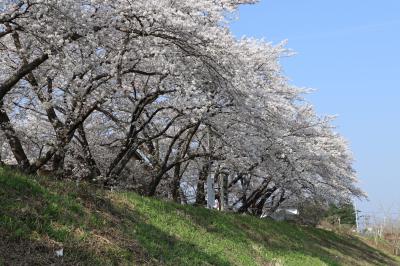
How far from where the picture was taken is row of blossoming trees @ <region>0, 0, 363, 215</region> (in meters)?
9.98

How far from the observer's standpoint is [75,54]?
11.5m

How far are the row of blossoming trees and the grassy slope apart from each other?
2.46 metres

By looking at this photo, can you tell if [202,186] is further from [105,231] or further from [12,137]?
[105,231]

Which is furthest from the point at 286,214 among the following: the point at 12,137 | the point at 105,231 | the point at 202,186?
the point at 105,231

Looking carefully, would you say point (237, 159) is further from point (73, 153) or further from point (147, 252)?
point (147, 252)

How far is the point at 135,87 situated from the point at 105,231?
837cm

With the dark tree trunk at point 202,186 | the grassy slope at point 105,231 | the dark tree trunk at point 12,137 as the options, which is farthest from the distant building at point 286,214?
the dark tree trunk at point 12,137

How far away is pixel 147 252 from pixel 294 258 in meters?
7.83

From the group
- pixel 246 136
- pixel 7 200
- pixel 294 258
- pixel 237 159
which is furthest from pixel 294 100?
pixel 7 200

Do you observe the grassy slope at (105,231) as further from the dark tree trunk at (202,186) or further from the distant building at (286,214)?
the distant building at (286,214)

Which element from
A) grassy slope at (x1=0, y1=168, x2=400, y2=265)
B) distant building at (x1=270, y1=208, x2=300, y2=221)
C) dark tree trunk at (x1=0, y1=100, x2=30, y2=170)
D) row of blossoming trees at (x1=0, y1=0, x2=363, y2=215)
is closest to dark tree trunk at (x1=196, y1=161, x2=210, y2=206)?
row of blossoming trees at (x1=0, y1=0, x2=363, y2=215)

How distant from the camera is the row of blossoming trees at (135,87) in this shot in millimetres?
9984

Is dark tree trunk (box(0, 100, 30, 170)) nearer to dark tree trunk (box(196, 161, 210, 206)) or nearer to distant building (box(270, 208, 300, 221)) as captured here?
dark tree trunk (box(196, 161, 210, 206))

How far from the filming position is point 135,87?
637 inches
